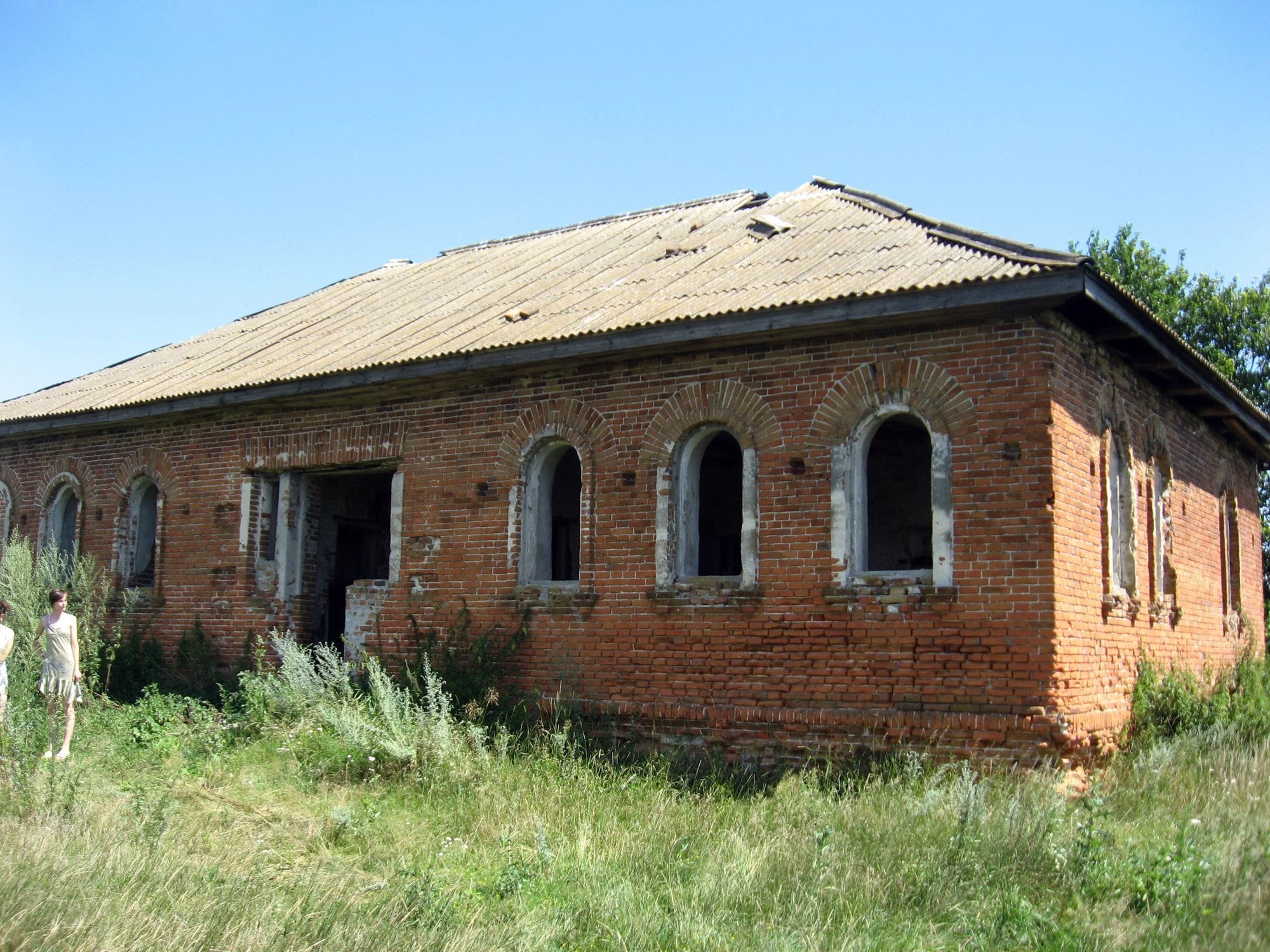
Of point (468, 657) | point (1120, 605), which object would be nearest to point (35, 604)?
point (468, 657)

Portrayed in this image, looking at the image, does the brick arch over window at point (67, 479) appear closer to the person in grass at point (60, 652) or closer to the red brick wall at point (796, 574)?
the red brick wall at point (796, 574)

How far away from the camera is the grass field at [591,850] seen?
5.88 m

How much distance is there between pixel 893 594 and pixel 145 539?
1014 centimetres

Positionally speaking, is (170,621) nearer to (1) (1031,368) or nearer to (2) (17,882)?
(2) (17,882)

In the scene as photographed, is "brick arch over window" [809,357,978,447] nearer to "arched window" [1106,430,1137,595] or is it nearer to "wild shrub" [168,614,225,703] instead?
"arched window" [1106,430,1137,595]

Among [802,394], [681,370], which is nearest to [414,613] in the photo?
[681,370]

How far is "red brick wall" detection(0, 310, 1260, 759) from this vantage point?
29.9 ft

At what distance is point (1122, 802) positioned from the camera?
27.3ft

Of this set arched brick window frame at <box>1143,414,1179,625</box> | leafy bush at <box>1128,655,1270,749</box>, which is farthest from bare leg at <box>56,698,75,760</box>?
arched brick window frame at <box>1143,414,1179,625</box>

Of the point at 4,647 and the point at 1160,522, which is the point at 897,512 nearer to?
the point at 1160,522

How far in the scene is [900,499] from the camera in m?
13.2

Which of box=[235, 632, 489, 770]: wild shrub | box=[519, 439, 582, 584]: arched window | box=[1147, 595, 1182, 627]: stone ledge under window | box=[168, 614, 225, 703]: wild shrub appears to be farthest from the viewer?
box=[168, 614, 225, 703]: wild shrub

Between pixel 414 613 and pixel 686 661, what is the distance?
10.9ft

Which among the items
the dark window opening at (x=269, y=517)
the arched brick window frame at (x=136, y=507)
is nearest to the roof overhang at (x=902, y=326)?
the arched brick window frame at (x=136, y=507)
